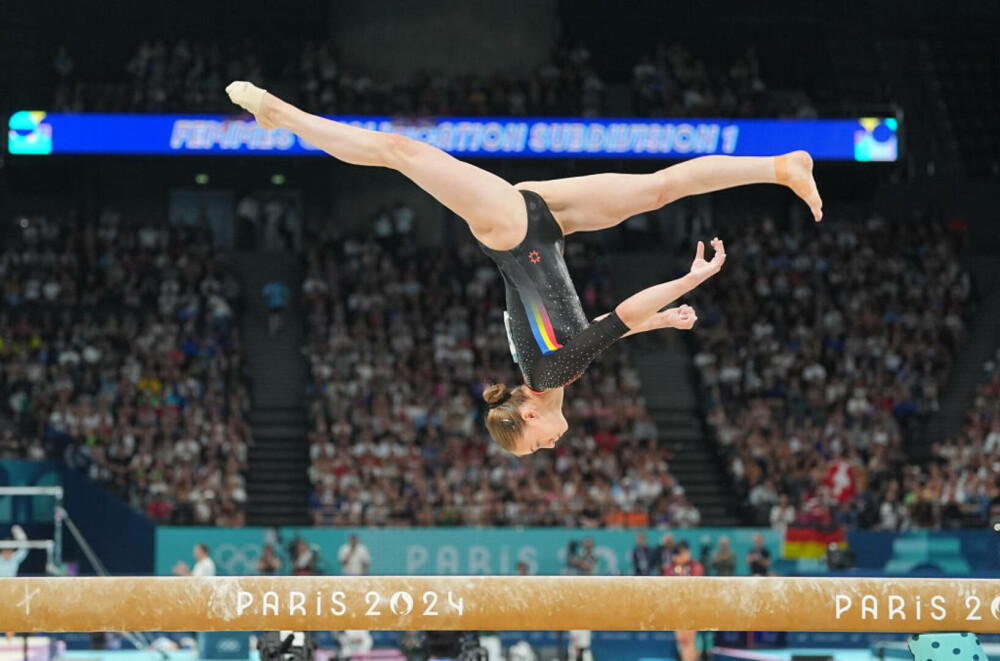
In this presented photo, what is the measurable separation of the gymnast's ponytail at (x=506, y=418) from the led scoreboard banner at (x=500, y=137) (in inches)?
622

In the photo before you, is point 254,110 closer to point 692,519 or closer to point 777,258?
point 692,519

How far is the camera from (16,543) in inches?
637

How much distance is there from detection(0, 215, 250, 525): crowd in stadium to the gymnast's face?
1231 centimetres

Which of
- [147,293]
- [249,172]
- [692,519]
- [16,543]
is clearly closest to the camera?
[16,543]

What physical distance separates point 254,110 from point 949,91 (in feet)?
82.8

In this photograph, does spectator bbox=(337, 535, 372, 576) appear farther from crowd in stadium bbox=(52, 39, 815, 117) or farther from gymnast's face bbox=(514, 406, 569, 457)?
gymnast's face bbox=(514, 406, 569, 457)

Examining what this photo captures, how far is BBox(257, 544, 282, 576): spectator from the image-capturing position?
17.1m

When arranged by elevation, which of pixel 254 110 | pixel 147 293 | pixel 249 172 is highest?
pixel 249 172

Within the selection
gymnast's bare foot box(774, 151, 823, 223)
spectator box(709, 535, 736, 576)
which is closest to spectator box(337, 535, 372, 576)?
spectator box(709, 535, 736, 576)

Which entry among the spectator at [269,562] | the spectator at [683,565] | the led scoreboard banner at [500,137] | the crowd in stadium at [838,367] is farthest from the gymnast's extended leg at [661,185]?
the led scoreboard banner at [500,137]

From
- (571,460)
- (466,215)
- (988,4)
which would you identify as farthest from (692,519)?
(988,4)

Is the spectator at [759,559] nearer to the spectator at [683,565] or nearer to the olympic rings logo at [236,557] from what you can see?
the spectator at [683,565]

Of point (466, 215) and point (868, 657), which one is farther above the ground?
point (466, 215)

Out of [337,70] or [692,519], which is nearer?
[692,519]
